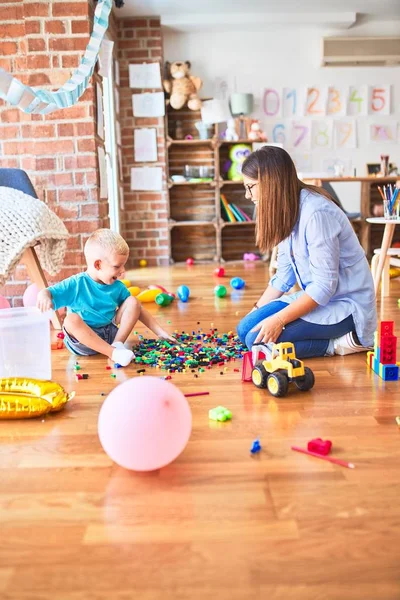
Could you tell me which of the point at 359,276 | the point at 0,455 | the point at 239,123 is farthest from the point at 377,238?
the point at 0,455

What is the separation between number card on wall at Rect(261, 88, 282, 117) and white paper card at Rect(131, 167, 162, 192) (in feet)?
3.93

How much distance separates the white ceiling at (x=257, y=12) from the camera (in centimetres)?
516

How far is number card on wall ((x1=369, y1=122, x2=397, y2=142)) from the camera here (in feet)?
19.7

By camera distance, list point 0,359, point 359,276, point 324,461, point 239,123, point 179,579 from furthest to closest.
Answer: point 239,123 < point 359,276 < point 0,359 < point 324,461 < point 179,579

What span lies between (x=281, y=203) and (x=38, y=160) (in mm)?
1687

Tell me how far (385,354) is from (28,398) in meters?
1.13

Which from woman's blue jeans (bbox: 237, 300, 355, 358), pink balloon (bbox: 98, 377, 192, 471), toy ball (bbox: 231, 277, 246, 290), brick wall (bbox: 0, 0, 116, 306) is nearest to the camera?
pink balloon (bbox: 98, 377, 192, 471)

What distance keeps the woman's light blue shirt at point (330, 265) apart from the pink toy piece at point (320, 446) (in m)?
0.76

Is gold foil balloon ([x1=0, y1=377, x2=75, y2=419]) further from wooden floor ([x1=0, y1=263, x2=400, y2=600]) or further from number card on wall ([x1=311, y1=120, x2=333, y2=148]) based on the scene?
number card on wall ([x1=311, y1=120, x2=333, y2=148])

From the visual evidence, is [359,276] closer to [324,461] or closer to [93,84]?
[324,461]

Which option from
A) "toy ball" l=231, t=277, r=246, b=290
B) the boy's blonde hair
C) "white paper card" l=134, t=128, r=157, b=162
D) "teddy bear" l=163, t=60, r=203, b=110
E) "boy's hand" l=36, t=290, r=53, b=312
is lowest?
"toy ball" l=231, t=277, r=246, b=290

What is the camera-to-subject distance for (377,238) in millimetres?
6059

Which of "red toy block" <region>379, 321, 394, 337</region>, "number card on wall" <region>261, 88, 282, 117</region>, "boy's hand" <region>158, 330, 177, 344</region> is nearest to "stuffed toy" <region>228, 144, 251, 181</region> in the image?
"number card on wall" <region>261, 88, 282, 117</region>

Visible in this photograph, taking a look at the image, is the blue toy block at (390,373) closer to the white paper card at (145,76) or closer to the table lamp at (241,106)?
the table lamp at (241,106)
